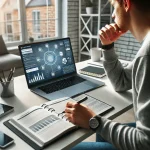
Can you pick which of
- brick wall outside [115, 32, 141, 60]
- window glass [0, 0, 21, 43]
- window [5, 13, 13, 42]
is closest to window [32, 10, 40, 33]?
window glass [0, 0, 21, 43]

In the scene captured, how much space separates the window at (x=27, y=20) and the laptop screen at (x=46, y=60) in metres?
2.36

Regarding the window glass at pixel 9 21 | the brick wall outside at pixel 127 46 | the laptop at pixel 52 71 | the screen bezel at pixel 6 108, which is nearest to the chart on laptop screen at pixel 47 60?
the laptop at pixel 52 71

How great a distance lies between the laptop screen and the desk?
0.10 meters

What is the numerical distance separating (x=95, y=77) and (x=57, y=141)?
0.73 meters

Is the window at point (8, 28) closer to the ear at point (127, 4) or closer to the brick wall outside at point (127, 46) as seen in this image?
the brick wall outside at point (127, 46)

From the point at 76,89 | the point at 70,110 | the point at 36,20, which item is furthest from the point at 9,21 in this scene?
the point at 70,110

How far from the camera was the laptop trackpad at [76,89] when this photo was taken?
1125mm

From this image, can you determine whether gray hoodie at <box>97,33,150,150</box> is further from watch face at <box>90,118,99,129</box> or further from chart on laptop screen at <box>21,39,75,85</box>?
chart on laptop screen at <box>21,39,75,85</box>

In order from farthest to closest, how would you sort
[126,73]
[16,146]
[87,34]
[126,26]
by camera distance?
[87,34]
[126,73]
[126,26]
[16,146]

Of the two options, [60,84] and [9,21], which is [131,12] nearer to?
[60,84]

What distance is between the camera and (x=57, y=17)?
391 cm

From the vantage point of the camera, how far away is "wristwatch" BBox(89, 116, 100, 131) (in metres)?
→ 0.79

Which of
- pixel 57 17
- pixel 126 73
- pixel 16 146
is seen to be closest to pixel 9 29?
pixel 57 17

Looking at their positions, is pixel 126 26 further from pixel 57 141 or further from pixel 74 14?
pixel 74 14
